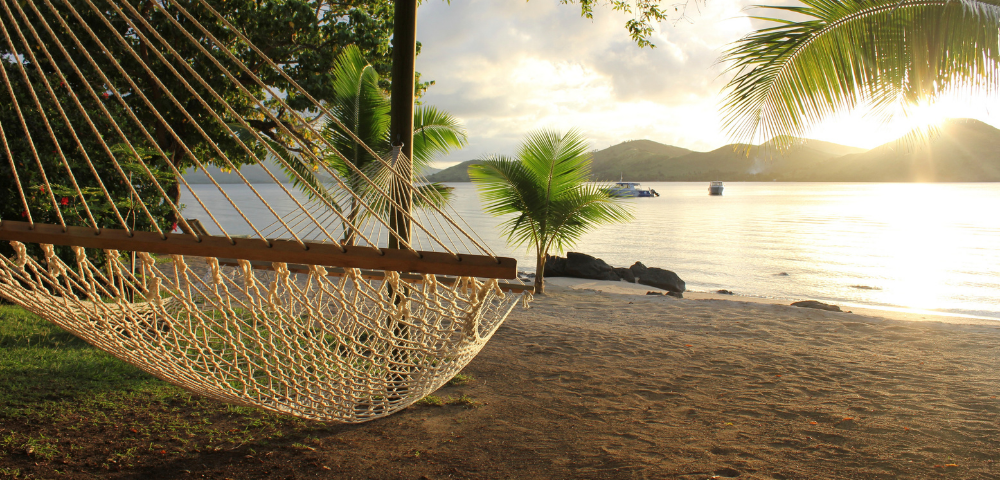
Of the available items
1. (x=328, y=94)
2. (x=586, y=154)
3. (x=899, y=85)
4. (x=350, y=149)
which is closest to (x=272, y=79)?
(x=328, y=94)

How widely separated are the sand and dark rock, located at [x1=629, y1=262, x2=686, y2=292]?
3.78m

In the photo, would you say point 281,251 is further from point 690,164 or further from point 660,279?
point 690,164

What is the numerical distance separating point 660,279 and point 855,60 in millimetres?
5268

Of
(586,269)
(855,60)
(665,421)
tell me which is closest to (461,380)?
(665,421)

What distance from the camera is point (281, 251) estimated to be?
3.91 ft

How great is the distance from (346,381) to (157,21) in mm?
6843

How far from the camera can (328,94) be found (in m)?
6.88

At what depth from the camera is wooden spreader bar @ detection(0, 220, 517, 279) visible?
3.83 feet

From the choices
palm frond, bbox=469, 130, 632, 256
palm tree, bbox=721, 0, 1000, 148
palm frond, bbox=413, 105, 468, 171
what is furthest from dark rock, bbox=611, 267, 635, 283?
palm tree, bbox=721, 0, 1000, 148

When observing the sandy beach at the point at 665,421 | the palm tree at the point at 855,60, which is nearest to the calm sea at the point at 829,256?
the sandy beach at the point at 665,421

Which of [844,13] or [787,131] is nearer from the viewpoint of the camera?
[844,13]

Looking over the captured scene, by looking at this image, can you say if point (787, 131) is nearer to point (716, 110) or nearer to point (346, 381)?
point (716, 110)

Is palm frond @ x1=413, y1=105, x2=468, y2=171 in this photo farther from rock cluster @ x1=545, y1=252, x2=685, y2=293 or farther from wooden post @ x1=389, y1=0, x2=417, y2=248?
rock cluster @ x1=545, y1=252, x2=685, y2=293

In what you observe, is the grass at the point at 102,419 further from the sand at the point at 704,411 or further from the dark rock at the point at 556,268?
the dark rock at the point at 556,268
